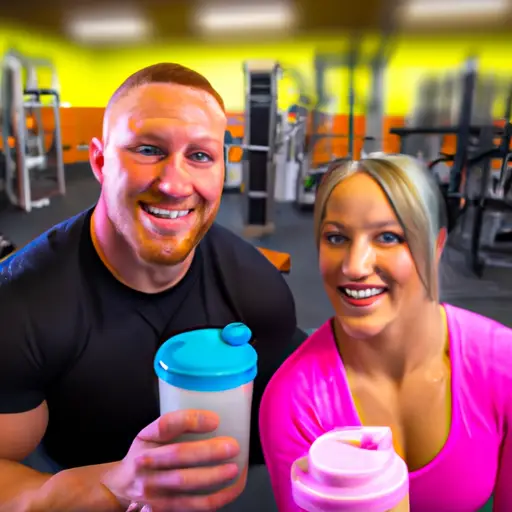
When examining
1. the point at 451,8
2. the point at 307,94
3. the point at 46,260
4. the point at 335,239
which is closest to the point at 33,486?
the point at 46,260

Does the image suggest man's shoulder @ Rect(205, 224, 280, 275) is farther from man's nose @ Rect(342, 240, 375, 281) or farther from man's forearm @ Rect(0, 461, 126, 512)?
man's forearm @ Rect(0, 461, 126, 512)

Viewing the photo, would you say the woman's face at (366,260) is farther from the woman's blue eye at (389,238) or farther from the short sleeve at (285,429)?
the short sleeve at (285,429)

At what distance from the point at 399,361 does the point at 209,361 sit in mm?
249

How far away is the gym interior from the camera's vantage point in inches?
25.4

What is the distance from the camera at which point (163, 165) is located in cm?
62

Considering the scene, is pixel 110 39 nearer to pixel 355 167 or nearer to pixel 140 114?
pixel 140 114

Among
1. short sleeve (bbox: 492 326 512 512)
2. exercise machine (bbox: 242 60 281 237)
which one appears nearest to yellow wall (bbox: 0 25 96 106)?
exercise machine (bbox: 242 60 281 237)

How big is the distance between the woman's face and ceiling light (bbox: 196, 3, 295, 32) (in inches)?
8.4

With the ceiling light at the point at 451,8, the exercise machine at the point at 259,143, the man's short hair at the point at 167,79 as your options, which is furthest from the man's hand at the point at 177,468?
the ceiling light at the point at 451,8

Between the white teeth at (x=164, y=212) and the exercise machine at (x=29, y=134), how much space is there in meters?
0.17

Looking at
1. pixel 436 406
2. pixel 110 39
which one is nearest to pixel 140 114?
pixel 110 39

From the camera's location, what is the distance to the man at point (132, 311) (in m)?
0.63

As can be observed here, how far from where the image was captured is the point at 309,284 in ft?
2.36

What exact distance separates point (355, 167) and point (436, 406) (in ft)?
1.03
